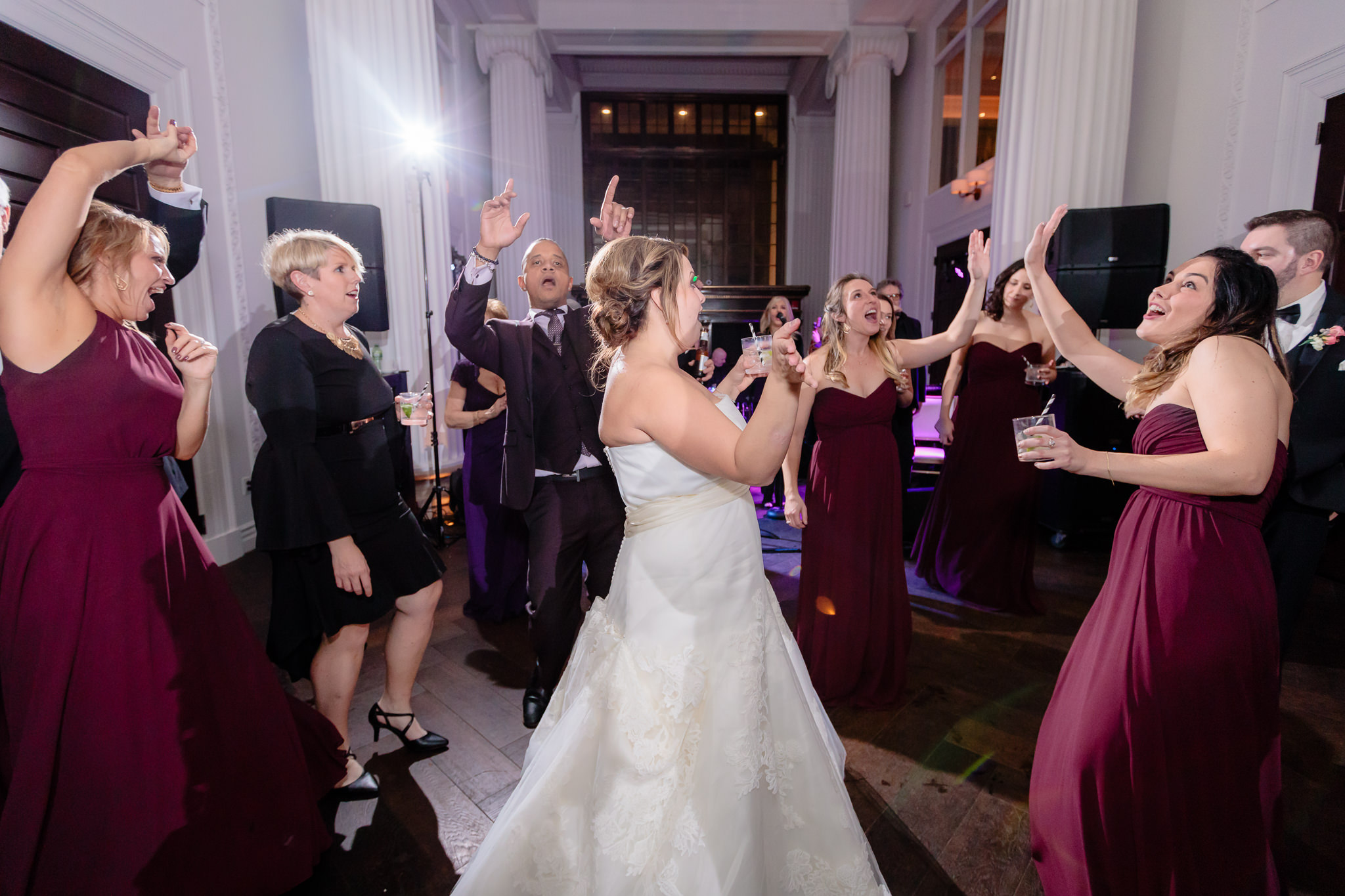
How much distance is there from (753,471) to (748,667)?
434mm

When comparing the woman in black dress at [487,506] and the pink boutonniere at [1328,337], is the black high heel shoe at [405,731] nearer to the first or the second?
the woman in black dress at [487,506]

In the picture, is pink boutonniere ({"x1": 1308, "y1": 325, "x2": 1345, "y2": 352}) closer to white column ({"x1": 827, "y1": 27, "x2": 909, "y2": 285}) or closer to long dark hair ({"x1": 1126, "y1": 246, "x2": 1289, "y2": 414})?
long dark hair ({"x1": 1126, "y1": 246, "x2": 1289, "y2": 414})

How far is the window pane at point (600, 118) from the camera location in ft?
36.4

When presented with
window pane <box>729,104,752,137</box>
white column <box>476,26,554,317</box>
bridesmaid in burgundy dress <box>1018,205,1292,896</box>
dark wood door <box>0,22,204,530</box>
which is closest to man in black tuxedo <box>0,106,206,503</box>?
dark wood door <box>0,22,204,530</box>

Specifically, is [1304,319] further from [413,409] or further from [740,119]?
[740,119]

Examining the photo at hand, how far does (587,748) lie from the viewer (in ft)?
4.55

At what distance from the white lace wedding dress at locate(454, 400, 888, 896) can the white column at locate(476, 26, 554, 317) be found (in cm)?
717

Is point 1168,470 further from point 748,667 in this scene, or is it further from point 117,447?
point 117,447

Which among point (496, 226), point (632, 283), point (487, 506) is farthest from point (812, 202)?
point (632, 283)

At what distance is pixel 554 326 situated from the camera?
2.38 meters

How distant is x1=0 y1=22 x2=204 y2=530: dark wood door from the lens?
9.36 feet

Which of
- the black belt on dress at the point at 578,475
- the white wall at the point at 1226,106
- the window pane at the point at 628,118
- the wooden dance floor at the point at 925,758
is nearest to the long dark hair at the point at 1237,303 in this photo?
the wooden dance floor at the point at 925,758

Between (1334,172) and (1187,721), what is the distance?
166 inches

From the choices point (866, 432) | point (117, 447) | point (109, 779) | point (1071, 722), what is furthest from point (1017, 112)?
point (109, 779)
